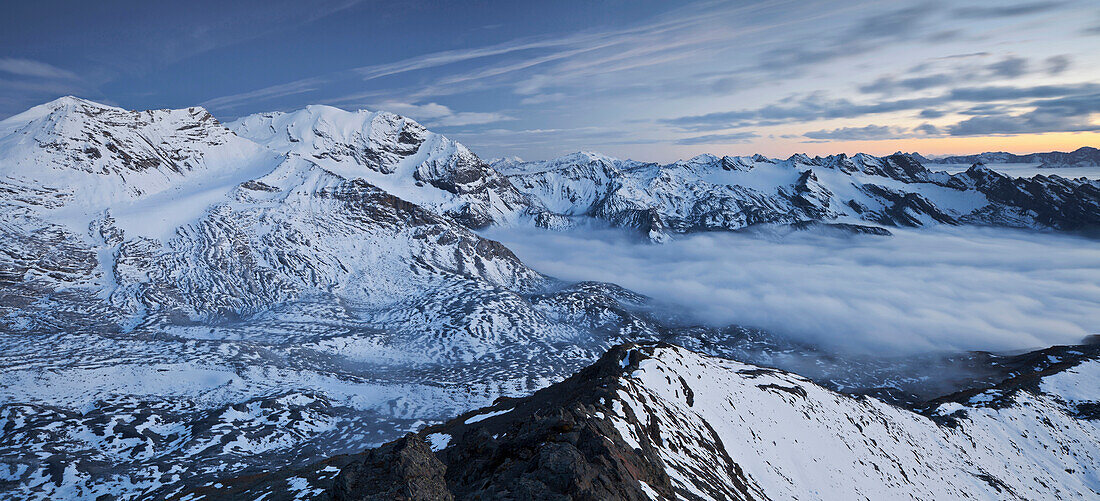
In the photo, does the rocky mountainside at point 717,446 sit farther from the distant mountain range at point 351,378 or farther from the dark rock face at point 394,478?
the distant mountain range at point 351,378

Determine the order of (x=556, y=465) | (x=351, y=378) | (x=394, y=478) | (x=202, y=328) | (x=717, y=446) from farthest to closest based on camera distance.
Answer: (x=202, y=328) < (x=351, y=378) < (x=717, y=446) < (x=394, y=478) < (x=556, y=465)

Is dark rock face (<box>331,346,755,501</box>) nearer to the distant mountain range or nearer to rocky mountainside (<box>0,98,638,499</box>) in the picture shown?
the distant mountain range

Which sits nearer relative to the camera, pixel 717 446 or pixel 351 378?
pixel 717 446

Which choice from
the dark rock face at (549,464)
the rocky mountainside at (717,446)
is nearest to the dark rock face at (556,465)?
the dark rock face at (549,464)

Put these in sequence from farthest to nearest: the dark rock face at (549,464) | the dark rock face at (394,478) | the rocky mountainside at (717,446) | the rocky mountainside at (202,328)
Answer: the rocky mountainside at (202,328) < the rocky mountainside at (717,446) < the dark rock face at (394,478) < the dark rock face at (549,464)

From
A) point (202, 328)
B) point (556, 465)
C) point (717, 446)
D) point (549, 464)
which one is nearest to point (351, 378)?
point (202, 328)

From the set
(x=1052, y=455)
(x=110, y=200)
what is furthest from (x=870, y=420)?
(x=110, y=200)

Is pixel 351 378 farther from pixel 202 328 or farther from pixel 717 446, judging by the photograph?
pixel 717 446
